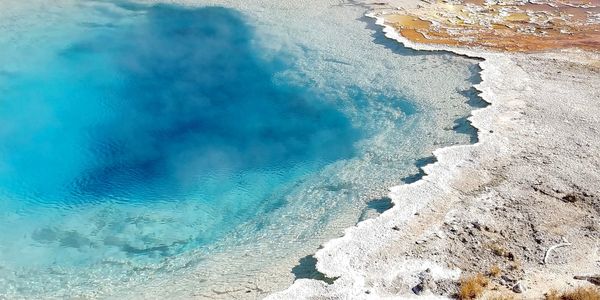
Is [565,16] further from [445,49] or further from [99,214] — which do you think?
[99,214]

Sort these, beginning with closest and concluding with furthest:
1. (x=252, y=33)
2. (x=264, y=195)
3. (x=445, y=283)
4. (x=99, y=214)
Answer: (x=445, y=283)
(x=99, y=214)
(x=264, y=195)
(x=252, y=33)

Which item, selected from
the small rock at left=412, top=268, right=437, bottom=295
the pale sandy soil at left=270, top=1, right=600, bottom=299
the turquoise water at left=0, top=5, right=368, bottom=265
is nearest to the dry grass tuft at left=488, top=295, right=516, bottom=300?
the pale sandy soil at left=270, top=1, right=600, bottom=299

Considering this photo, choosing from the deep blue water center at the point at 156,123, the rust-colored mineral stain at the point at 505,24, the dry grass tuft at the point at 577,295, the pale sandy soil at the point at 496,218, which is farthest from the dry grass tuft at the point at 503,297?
the rust-colored mineral stain at the point at 505,24

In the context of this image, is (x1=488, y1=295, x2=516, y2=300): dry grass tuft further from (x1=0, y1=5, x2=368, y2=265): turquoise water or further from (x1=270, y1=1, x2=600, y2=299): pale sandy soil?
(x1=0, y1=5, x2=368, y2=265): turquoise water

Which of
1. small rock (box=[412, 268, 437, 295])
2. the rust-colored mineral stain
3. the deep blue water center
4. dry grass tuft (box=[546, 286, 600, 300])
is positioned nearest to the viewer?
dry grass tuft (box=[546, 286, 600, 300])

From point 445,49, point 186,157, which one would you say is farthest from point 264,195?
point 445,49

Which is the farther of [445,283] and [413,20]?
[413,20]
